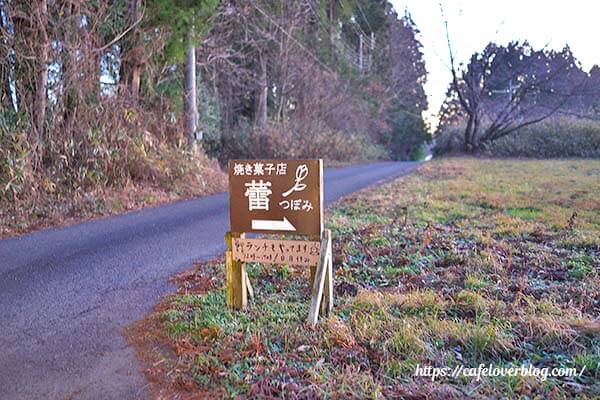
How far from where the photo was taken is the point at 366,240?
554cm

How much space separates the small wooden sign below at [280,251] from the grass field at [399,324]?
0.42 meters

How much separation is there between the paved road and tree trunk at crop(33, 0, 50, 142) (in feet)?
7.79

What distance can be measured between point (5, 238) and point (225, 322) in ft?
15.3

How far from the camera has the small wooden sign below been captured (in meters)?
Result: 3.39

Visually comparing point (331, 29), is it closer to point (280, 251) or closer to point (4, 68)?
point (4, 68)

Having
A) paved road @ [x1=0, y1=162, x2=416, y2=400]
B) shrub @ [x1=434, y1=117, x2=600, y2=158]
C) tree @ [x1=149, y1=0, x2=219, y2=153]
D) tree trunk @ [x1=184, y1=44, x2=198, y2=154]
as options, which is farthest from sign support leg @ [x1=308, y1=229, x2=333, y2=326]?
shrub @ [x1=434, y1=117, x2=600, y2=158]

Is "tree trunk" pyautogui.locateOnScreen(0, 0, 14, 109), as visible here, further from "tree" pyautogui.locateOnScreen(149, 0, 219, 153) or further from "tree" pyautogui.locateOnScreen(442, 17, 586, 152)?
"tree" pyautogui.locateOnScreen(442, 17, 586, 152)

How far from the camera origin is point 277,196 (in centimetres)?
341

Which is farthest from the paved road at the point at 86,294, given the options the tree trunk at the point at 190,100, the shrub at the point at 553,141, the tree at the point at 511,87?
the shrub at the point at 553,141

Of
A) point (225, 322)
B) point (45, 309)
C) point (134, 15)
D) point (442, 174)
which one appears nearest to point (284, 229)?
point (225, 322)

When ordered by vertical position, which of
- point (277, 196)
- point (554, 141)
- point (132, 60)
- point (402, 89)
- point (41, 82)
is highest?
point (402, 89)

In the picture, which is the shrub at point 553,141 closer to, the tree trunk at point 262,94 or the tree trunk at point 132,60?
the tree trunk at point 262,94

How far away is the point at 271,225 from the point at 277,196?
0.78 ft

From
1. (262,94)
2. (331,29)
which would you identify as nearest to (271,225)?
(262,94)
